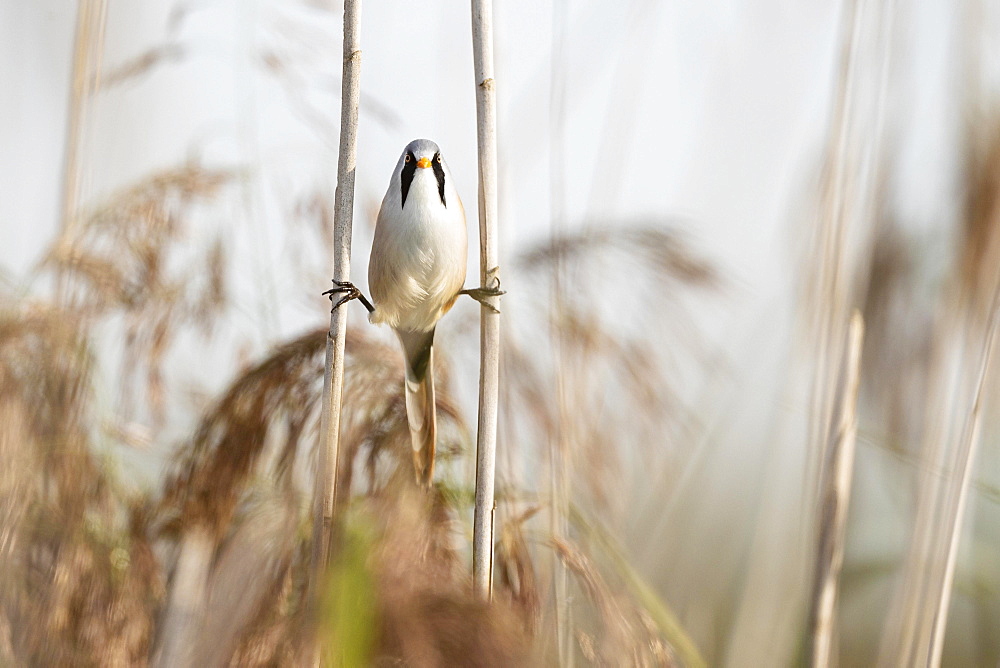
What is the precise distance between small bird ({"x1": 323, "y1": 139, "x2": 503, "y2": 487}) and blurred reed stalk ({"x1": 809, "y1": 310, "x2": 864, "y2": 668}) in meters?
0.34

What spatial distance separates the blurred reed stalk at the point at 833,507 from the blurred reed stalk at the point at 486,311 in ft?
0.99

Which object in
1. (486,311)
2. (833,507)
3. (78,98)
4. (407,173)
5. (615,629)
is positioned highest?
(78,98)

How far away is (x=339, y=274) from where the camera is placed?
548 mm

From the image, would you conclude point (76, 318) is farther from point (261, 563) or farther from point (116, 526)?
point (261, 563)

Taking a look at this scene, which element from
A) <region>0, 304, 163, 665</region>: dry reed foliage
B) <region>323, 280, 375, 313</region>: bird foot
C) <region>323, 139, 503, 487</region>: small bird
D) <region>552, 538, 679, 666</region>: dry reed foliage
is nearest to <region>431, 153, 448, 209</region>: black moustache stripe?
<region>323, 139, 503, 487</region>: small bird

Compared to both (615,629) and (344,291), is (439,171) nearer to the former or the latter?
(344,291)

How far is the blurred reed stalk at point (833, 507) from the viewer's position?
632mm

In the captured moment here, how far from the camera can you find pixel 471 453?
717mm

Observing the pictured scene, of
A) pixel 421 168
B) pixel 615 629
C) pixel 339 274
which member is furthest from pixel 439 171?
pixel 615 629

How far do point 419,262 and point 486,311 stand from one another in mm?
65

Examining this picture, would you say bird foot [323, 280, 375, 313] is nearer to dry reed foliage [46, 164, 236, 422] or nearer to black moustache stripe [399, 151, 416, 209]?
black moustache stripe [399, 151, 416, 209]

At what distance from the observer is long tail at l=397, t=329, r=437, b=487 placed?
565 millimetres

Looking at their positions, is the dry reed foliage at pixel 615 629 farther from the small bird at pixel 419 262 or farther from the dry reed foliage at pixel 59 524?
the dry reed foliage at pixel 59 524

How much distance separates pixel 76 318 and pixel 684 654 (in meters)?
0.79
